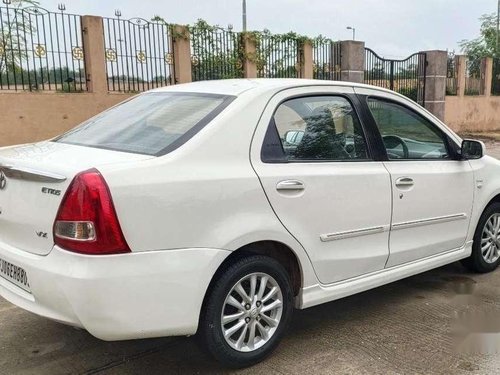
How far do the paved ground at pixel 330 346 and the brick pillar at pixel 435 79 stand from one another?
14574 mm

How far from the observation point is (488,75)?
2084 cm

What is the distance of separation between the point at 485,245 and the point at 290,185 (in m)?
2.47

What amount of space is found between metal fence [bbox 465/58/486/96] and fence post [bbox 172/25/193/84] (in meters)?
12.8

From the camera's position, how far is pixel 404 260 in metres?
3.93

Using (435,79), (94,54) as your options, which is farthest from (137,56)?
(435,79)

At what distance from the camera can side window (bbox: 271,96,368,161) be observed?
10.9 ft

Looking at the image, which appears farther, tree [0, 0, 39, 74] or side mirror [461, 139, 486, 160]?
tree [0, 0, 39, 74]

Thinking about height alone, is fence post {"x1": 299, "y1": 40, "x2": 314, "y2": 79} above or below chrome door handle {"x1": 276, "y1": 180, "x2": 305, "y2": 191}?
above

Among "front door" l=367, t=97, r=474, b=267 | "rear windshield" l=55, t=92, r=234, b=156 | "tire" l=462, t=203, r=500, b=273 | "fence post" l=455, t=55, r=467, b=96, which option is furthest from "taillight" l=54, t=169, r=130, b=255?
"fence post" l=455, t=55, r=467, b=96

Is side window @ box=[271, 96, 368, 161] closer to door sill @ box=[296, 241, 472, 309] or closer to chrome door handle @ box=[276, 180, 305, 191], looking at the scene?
chrome door handle @ box=[276, 180, 305, 191]

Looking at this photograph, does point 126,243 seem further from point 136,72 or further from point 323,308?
point 136,72

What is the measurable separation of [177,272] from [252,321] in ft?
2.12

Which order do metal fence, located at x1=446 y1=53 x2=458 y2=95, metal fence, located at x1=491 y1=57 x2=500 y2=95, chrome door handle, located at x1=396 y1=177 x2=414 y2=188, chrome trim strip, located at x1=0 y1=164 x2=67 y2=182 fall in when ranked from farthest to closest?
metal fence, located at x1=491 y1=57 x2=500 y2=95 → metal fence, located at x1=446 y1=53 x2=458 y2=95 → chrome door handle, located at x1=396 y1=177 x2=414 y2=188 → chrome trim strip, located at x1=0 y1=164 x2=67 y2=182

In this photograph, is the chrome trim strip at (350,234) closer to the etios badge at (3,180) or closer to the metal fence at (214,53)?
the etios badge at (3,180)
